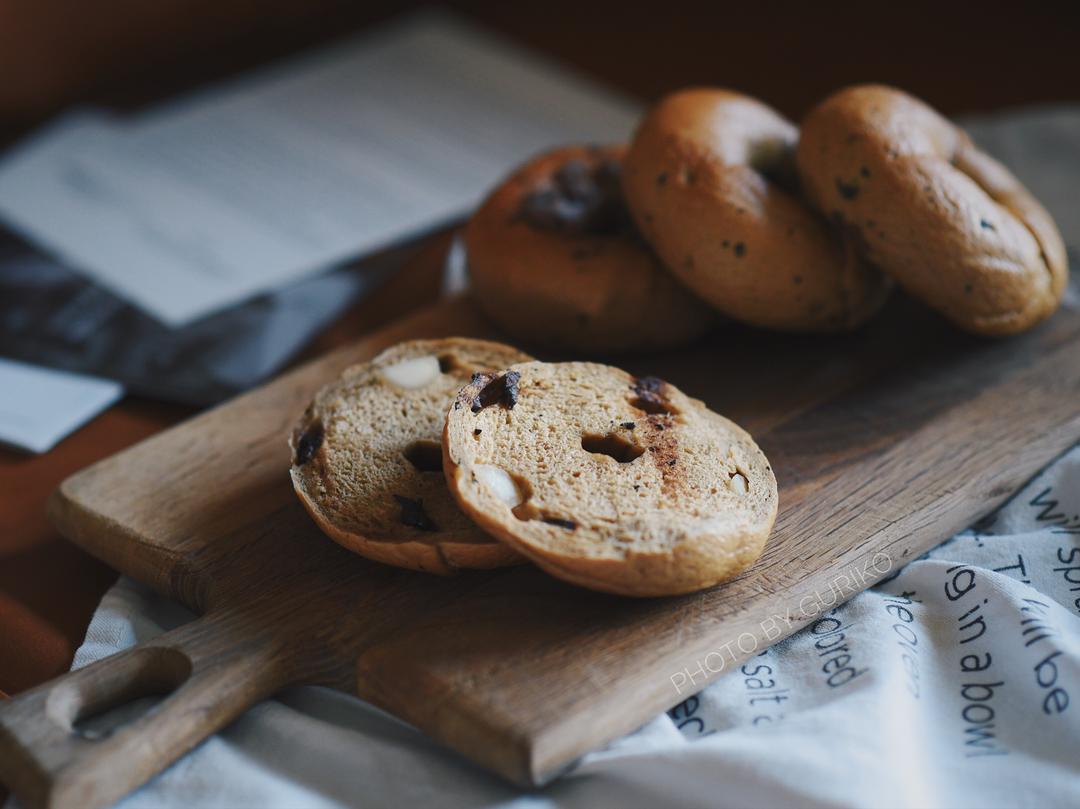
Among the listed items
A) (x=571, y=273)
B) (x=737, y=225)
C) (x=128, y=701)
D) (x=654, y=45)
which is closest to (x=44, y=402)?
(x=128, y=701)

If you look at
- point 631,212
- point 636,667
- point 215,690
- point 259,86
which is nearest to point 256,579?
point 215,690

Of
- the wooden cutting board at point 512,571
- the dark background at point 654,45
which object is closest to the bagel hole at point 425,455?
the wooden cutting board at point 512,571

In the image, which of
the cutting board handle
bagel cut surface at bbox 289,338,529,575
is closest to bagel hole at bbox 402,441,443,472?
bagel cut surface at bbox 289,338,529,575

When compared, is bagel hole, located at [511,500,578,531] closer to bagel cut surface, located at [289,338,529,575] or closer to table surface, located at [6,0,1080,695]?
bagel cut surface, located at [289,338,529,575]

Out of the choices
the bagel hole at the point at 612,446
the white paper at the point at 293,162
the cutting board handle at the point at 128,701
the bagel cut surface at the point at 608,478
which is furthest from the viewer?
the white paper at the point at 293,162

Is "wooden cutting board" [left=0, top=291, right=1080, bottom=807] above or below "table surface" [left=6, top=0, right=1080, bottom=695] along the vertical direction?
below

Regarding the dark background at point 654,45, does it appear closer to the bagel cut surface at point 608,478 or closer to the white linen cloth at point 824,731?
the bagel cut surface at point 608,478
